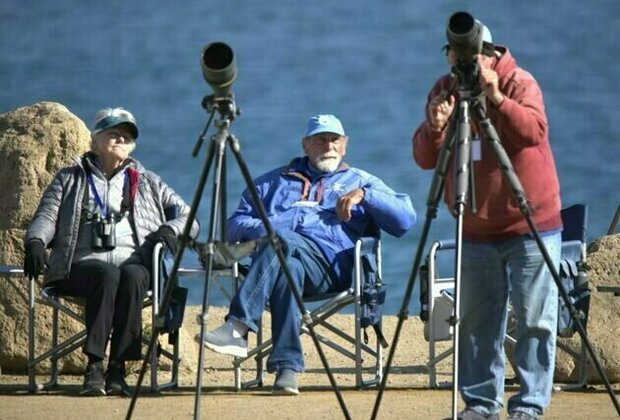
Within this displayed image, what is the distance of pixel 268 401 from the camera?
5.91 metres

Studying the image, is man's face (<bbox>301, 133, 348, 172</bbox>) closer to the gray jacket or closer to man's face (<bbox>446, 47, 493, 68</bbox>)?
the gray jacket

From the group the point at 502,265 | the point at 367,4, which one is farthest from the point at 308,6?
the point at 502,265

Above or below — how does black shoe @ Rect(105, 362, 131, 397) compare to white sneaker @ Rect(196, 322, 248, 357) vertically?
Result: below

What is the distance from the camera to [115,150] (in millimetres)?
6465

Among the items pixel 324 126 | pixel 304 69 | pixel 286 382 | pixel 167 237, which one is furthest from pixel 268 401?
pixel 304 69

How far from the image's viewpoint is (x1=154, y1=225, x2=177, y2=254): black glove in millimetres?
6250

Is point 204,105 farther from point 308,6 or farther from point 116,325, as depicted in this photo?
point 308,6

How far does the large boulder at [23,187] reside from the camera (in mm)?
6926

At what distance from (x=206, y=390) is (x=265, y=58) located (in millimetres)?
10396

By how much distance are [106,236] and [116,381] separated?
22.2 inches

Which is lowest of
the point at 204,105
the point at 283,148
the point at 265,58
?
the point at 204,105

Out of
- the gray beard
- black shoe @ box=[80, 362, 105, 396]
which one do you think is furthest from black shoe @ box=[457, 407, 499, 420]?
the gray beard

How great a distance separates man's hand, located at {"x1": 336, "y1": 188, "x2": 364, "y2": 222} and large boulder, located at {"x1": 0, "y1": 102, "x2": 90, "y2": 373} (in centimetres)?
127

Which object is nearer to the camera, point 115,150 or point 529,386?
point 529,386
